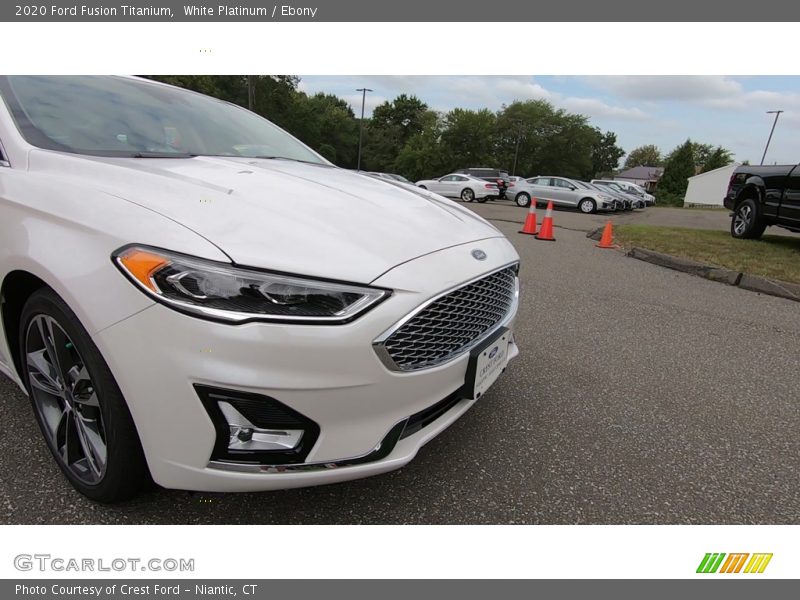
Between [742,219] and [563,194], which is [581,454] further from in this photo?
[563,194]

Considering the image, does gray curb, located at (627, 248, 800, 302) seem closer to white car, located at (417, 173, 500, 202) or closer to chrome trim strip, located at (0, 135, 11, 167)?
chrome trim strip, located at (0, 135, 11, 167)

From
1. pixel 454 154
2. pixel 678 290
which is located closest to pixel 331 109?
pixel 454 154

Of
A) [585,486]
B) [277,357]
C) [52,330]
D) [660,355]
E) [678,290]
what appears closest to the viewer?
[277,357]

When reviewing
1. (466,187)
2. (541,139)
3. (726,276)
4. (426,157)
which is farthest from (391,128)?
(726,276)

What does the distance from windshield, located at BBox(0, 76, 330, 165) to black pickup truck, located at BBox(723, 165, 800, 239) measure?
8420 millimetres

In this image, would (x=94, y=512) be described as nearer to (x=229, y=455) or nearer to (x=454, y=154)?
(x=229, y=455)

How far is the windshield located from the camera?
6.51ft

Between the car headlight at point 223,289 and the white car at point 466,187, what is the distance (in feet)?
65.5

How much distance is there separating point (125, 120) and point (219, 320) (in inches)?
62.7

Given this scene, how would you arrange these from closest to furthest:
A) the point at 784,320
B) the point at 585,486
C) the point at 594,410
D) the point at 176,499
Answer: the point at 176,499
the point at 585,486
the point at 594,410
the point at 784,320

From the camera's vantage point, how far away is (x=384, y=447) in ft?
5.05

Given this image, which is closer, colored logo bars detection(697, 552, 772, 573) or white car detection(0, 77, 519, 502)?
white car detection(0, 77, 519, 502)

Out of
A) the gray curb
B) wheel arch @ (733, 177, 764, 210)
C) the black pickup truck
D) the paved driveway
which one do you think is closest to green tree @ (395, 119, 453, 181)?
the paved driveway

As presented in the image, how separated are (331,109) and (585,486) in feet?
222
